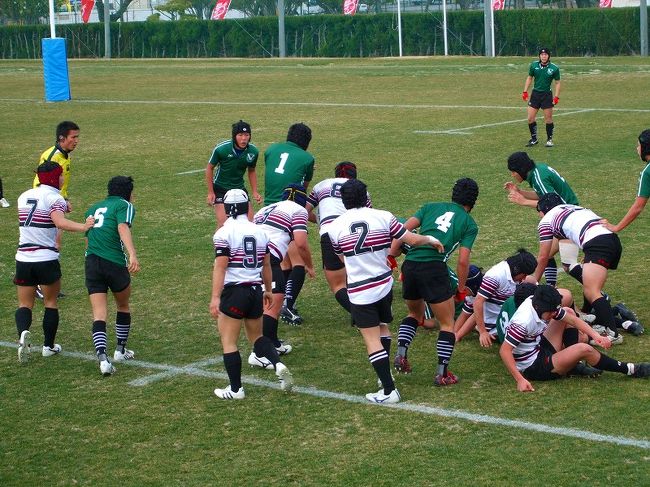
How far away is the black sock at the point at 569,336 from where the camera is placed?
9078 millimetres

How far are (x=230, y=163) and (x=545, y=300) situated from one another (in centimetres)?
588

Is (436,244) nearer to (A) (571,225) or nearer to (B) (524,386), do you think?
(B) (524,386)

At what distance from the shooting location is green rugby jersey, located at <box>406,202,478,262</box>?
347 inches

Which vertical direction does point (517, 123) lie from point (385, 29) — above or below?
below

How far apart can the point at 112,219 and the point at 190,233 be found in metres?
6.14

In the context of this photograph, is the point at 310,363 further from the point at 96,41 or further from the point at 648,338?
the point at 96,41

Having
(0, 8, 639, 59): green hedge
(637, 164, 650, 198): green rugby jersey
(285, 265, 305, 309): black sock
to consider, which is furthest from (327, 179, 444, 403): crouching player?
(0, 8, 639, 59): green hedge

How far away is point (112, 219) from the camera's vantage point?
30.9ft

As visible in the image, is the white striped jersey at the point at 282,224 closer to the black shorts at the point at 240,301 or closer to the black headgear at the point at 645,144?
the black shorts at the point at 240,301

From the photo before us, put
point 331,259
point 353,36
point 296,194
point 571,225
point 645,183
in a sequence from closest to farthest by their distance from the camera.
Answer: point 571,225 < point 645,183 < point 331,259 < point 296,194 < point 353,36

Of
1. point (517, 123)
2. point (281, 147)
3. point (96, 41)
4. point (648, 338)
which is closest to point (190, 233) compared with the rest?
point (281, 147)

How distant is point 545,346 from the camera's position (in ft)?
29.1

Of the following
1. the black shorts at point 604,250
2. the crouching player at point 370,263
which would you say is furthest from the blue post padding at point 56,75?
the crouching player at point 370,263

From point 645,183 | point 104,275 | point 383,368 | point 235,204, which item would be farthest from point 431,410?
point 645,183
